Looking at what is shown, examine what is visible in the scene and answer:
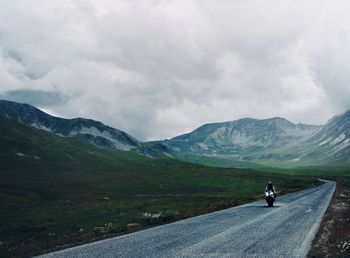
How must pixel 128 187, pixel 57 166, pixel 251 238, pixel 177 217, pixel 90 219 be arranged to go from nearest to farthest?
pixel 251 238 < pixel 177 217 < pixel 90 219 < pixel 128 187 < pixel 57 166

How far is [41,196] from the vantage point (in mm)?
93312

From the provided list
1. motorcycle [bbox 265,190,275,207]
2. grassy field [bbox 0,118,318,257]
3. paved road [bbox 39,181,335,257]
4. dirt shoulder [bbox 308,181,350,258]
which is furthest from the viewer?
motorcycle [bbox 265,190,275,207]

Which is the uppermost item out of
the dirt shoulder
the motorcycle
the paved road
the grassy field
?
the motorcycle

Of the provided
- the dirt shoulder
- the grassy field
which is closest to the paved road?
the dirt shoulder

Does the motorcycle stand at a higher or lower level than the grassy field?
higher

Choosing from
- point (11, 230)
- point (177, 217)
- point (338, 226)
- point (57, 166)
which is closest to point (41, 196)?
point (11, 230)

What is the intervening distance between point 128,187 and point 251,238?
363 ft

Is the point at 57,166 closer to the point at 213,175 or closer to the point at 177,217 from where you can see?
the point at 213,175

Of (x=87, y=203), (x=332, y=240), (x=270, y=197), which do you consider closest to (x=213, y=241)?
(x=332, y=240)

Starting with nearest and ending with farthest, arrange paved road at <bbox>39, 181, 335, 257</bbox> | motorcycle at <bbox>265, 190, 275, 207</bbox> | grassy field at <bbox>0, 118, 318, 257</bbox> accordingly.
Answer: paved road at <bbox>39, 181, 335, 257</bbox> → grassy field at <bbox>0, 118, 318, 257</bbox> → motorcycle at <bbox>265, 190, 275, 207</bbox>

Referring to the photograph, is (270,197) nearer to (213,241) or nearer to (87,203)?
(213,241)

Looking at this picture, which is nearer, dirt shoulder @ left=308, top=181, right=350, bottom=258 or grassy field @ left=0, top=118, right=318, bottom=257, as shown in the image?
dirt shoulder @ left=308, top=181, right=350, bottom=258

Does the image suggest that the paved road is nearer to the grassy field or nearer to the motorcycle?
the grassy field

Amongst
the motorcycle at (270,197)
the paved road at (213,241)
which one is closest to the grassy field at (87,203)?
the paved road at (213,241)
